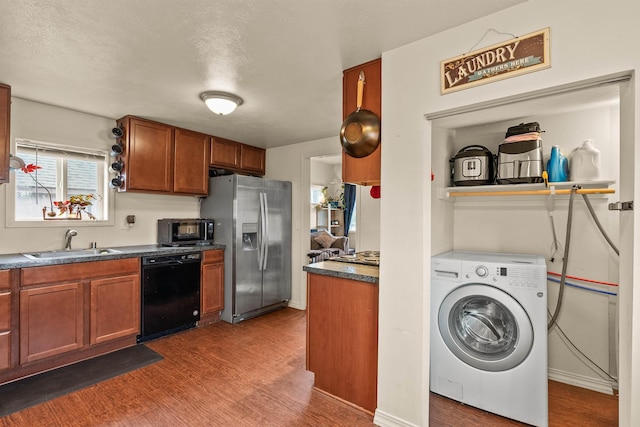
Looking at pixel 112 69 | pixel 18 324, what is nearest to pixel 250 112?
pixel 112 69

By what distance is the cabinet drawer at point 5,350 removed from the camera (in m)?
2.29

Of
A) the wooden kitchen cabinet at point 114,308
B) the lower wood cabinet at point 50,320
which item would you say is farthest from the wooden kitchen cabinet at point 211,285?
the lower wood cabinet at point 50,320

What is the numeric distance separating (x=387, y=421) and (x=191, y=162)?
3.29 metres

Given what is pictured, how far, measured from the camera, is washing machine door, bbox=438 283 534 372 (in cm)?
192

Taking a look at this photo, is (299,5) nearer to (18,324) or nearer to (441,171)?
(441,171)

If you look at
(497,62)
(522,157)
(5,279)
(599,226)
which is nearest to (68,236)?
(5,279)

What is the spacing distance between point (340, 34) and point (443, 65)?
0.60m

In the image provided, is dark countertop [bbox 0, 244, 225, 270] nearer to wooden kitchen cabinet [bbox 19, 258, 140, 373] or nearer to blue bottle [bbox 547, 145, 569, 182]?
wooden kitchen cabinet [bbox 19, 258, 140, 373]

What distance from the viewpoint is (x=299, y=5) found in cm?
151

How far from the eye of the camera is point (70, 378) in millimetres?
2445

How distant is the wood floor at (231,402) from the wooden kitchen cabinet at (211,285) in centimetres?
80

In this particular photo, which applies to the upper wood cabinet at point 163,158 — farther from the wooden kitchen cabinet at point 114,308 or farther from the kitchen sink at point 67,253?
the wooden kitchen cabinet at point 114,308

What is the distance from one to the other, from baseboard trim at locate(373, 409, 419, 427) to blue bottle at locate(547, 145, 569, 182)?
73.2 inches

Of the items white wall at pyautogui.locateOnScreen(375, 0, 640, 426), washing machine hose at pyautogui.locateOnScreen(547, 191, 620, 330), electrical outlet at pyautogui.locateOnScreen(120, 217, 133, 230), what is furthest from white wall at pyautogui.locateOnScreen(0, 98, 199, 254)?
washing machine hose at pyautogui.locateOnScreen(547, 191, 620, 330)
